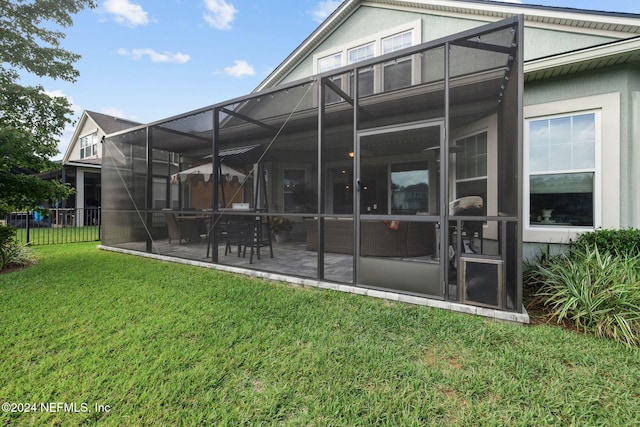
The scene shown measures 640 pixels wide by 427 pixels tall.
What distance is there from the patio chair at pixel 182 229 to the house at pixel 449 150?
237mm

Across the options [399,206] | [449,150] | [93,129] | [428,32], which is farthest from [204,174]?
[93,129]

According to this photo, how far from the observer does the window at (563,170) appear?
13.6ft

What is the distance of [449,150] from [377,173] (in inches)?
44.3

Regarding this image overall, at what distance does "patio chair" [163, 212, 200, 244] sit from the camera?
678cm

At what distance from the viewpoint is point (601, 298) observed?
263 centimetres

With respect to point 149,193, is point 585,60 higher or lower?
higher

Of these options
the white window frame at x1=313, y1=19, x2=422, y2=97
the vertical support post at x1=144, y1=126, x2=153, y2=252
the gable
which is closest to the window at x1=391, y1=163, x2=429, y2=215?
the white window frame at x1=313, y1=19, x2=422, y2=97

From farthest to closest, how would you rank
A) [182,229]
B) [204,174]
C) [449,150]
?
[182,229]
[204,174]
[449,150]

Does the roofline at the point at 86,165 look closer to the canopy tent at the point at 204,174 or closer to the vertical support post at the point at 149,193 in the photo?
the canopy tent at the point at 204,174

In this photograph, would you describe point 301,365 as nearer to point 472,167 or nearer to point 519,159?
point 519,159

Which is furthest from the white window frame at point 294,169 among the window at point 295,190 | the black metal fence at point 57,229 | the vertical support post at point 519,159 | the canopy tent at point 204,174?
the vertical support post at point 519,159

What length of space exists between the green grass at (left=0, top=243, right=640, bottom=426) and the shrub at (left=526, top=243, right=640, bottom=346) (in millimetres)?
243

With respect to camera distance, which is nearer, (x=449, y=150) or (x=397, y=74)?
(x=449, y=150)

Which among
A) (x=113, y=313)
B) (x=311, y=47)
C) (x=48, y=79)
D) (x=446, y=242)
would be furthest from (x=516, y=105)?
(x=48, y=79)
